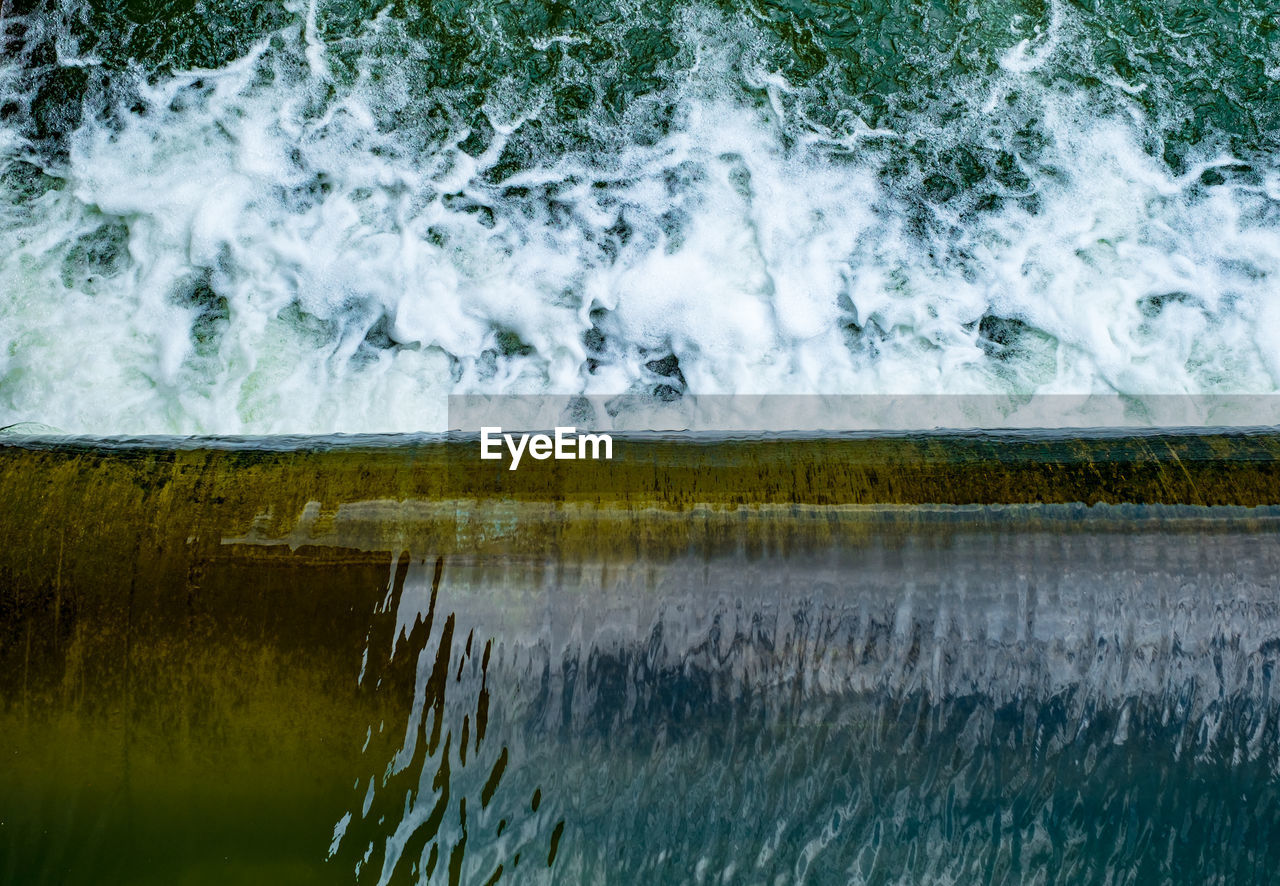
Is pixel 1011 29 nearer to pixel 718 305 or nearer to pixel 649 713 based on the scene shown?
pixel 718 305

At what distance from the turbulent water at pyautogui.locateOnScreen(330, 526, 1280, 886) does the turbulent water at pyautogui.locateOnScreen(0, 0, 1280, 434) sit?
144cm

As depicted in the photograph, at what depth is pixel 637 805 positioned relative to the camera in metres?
2.28

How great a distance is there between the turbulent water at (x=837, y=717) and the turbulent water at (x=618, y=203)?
1.44 meters

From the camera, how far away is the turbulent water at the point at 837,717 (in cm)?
226

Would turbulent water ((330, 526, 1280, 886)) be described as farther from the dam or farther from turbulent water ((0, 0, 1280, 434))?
turbulent water ((0, 0, 1280, 434))

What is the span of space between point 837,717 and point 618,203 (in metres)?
2.32

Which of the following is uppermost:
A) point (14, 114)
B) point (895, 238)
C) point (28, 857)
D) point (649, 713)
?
point (14, 114)

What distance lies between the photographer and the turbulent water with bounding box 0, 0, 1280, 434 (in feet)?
12.0

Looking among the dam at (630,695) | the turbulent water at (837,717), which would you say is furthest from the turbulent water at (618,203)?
the turbulent water at (837,717)

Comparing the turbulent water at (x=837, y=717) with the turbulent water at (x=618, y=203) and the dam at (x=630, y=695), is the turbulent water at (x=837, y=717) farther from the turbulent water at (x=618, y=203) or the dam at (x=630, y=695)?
the turbulent water at (x=618, y=203)

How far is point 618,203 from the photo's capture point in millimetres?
3928

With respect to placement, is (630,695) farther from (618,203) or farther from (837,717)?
(618,203)

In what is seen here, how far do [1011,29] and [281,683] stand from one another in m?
3.74

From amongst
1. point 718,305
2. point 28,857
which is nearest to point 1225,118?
point 718,305
